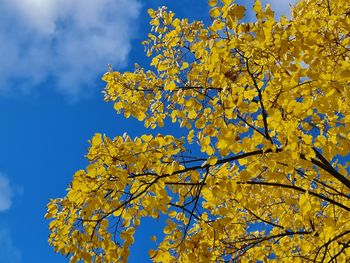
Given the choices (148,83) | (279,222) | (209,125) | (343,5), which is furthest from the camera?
(279,222)

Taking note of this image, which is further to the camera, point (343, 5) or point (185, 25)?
point (185, 25)

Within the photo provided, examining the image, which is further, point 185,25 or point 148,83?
point 148,83

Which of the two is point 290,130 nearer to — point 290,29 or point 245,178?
point 245,178

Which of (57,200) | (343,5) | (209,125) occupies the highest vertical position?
(343,5)

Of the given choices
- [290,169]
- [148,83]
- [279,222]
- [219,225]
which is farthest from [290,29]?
[279,222]

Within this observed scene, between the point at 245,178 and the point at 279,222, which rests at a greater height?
the point at 279,222

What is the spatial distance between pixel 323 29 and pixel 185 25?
202 centimetres

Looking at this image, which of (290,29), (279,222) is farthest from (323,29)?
(279,222)

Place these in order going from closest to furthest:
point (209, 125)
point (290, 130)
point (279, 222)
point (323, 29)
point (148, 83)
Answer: point (290, 130)
point (209, 125)
point (323, 29)
point (148, 83)
point (279, 222)

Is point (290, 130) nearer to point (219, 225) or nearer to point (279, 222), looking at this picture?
point (219, 225)

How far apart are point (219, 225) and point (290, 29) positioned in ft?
5.91

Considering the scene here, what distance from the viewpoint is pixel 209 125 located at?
3621mm

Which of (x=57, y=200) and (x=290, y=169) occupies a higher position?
(x=57, y=200)

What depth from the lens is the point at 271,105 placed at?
3.73 m
